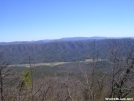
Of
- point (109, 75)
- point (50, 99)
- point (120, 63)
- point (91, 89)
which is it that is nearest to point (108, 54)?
point (120, 63)

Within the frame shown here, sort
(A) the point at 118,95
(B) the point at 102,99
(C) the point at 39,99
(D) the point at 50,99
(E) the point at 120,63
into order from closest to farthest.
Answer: (C) the point at 39,99 < (D) the point at 50,99 < (B) the point at 102,99 < (A) the point at 118,95 < (E) the point at 120,63

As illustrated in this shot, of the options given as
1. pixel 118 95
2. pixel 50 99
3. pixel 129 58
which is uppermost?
pixel 129 58

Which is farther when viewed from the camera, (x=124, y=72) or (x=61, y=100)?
(x=124, y=72)

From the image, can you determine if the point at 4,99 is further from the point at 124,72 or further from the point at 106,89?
the point at 124,72

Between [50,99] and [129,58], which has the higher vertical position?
[129,58]

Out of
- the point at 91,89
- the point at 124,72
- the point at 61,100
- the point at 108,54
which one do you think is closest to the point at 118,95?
the point at 124,72

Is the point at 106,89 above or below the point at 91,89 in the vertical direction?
below

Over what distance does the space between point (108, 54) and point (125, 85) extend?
4.42ft

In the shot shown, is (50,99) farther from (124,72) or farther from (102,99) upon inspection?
(124,72)

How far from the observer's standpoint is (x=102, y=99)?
4.73 m

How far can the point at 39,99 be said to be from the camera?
4012 mm

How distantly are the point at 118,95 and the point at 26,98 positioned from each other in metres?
2.90

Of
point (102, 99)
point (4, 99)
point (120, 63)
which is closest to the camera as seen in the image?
point (4, 99)

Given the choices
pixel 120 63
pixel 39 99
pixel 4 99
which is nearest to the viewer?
pixel 4 99
